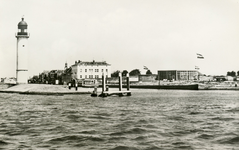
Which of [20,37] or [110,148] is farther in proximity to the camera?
[20,37]

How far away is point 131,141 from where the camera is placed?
532 inches

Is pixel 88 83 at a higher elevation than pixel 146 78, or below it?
below

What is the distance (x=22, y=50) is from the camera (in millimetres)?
71062

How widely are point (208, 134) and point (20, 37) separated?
61.1 meters

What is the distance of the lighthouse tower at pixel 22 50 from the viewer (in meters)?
70.5

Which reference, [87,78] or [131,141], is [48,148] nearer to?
[131,141]

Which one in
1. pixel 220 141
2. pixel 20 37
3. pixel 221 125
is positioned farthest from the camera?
pixel 20 37

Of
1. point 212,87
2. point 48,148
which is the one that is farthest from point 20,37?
point 48,148

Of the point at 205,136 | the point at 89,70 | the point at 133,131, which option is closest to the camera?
the point at 205,136

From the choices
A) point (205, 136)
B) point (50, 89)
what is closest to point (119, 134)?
point (205, 136)

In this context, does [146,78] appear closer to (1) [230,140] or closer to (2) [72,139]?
(1) [230,140]

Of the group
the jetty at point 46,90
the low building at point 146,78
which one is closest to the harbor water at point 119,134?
the jetty at point 46,90

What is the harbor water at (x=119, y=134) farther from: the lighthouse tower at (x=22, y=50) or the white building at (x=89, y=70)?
the white building at (x=89, y=70)

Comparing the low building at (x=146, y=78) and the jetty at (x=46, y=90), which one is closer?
the jetty at (x=46, y=90)
